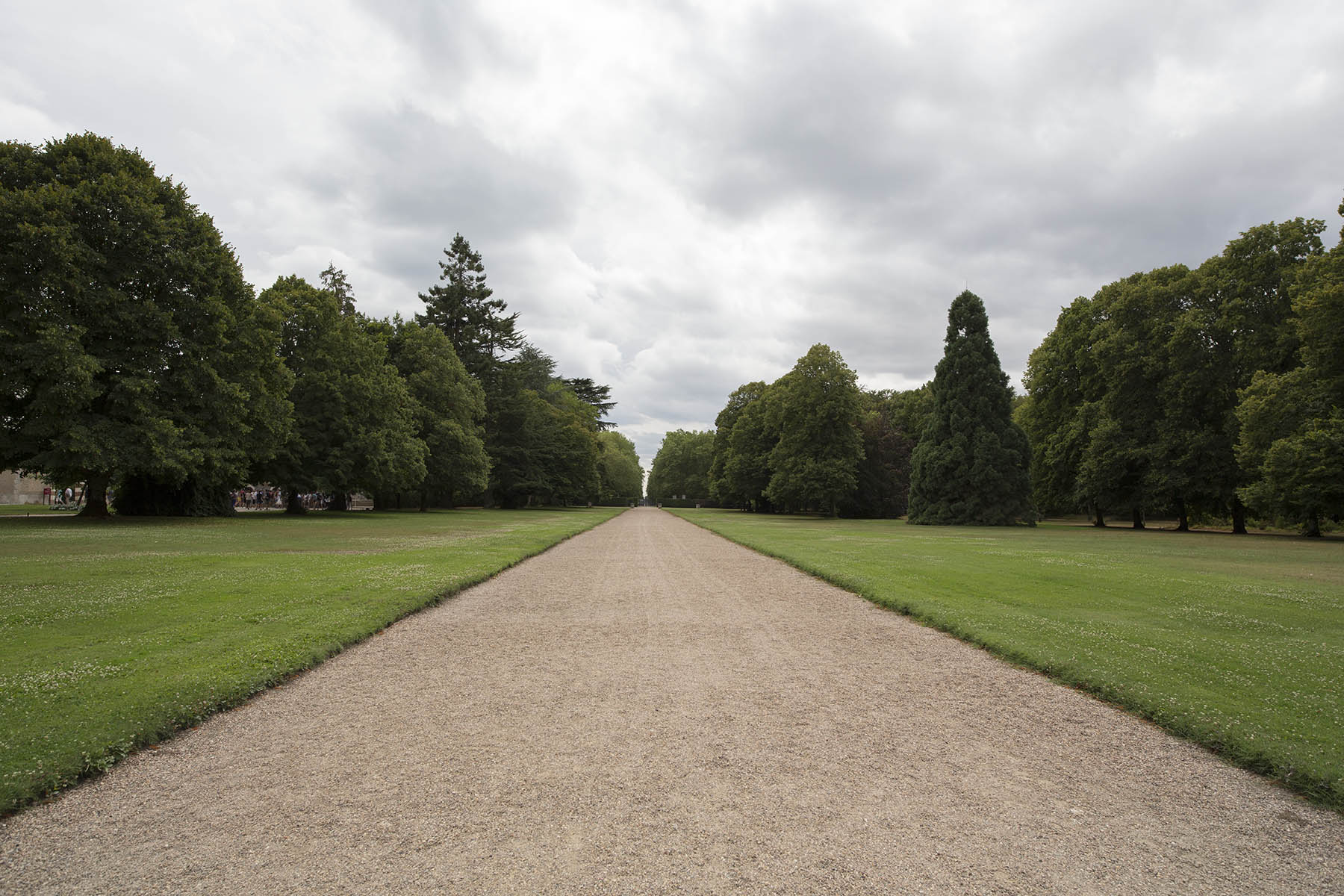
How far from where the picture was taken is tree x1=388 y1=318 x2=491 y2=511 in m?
51.3

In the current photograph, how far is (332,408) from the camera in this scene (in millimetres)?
40406

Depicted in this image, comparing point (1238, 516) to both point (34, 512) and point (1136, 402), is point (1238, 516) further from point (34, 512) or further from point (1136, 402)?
point (34, 512)

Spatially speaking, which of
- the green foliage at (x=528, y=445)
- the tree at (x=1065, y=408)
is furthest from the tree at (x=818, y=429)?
the green foliage at (x=528, y=445)

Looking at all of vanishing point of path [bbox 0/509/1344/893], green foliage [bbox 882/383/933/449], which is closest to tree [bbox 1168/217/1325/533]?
green foliage [bbox 882/383/933/449]

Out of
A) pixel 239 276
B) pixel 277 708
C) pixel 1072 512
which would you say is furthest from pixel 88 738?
pixel 1072 512

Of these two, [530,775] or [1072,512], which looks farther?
[1072,512]

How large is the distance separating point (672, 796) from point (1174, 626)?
9031 mm

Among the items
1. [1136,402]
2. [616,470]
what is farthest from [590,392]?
[1136,402]

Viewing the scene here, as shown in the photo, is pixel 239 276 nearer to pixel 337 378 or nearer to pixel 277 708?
pixel 337 378

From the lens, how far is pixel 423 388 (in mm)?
53281

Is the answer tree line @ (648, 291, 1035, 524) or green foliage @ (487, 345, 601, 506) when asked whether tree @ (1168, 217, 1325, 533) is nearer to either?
tree line @ (648, 291, 1035, 524)

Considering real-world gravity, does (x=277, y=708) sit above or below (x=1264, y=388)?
below

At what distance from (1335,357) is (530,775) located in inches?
1599

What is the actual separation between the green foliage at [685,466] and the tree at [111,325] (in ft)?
298
